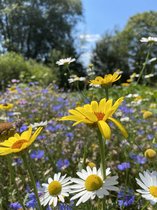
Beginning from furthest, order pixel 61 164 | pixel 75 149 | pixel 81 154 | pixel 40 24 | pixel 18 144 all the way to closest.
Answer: pixel 40 24
pixel 75 149
pixel 81 154
pixel 61 164
pixel 18 144

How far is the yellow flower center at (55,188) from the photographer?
3.91 feet

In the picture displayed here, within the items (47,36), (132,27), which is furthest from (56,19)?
(132,27)

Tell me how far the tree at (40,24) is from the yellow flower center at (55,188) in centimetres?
2902

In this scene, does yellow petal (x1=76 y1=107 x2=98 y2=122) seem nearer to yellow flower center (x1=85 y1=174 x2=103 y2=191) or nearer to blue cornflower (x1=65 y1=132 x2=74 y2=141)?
yellow flower center (x1=85 y1=174 x2=103 y2=191)

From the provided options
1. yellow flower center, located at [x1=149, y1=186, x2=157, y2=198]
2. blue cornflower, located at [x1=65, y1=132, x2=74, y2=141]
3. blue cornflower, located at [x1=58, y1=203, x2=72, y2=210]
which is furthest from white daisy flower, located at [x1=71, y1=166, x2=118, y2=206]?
blue cornflower, located at [x1=65, y1=132, x2=74, y2=141]

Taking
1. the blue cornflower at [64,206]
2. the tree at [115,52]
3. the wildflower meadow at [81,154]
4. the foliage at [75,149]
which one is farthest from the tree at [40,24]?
the blue cornflower at [64,206]

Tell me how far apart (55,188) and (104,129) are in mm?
373

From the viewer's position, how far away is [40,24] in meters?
30.5

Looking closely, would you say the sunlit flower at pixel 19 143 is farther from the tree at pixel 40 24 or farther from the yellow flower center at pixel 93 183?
the tree at pixel 40 24

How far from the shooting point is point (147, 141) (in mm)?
3467

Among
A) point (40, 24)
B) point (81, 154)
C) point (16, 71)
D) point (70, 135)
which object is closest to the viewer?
point (81, 154)

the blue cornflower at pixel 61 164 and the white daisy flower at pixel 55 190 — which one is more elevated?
the white daisy flower at pixel 55 190

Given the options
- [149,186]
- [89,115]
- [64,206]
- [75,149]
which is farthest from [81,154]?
[89,115]

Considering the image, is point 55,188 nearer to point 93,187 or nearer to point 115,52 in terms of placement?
point 93,187
